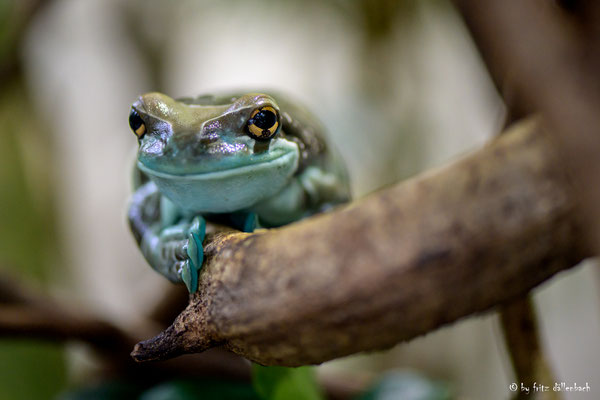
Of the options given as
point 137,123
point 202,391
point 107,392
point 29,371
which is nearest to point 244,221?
point 137,123

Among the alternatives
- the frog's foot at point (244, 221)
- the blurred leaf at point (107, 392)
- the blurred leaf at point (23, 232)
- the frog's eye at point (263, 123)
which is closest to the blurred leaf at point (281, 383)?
the frog's foot at point (244, 221)

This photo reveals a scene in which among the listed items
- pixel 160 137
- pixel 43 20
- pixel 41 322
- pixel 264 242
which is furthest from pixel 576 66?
pixel 43 20

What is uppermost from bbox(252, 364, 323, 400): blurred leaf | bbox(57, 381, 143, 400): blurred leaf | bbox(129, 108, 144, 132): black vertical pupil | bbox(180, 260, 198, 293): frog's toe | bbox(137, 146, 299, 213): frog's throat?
bbox(129, 108, 144, 132): black vertical pupil

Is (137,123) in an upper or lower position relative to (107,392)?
upper

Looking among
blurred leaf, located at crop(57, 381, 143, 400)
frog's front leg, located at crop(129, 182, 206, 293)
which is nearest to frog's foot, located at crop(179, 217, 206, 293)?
frog's front leg, located at crop(129, 182, 206, 293)


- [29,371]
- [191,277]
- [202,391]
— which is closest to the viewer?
[191,277]

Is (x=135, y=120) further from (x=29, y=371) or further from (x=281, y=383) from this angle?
(x=29, y=371)

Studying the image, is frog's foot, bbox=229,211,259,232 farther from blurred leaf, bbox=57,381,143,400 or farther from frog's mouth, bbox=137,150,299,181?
blurred leaf, bbox=57,381,143,400
